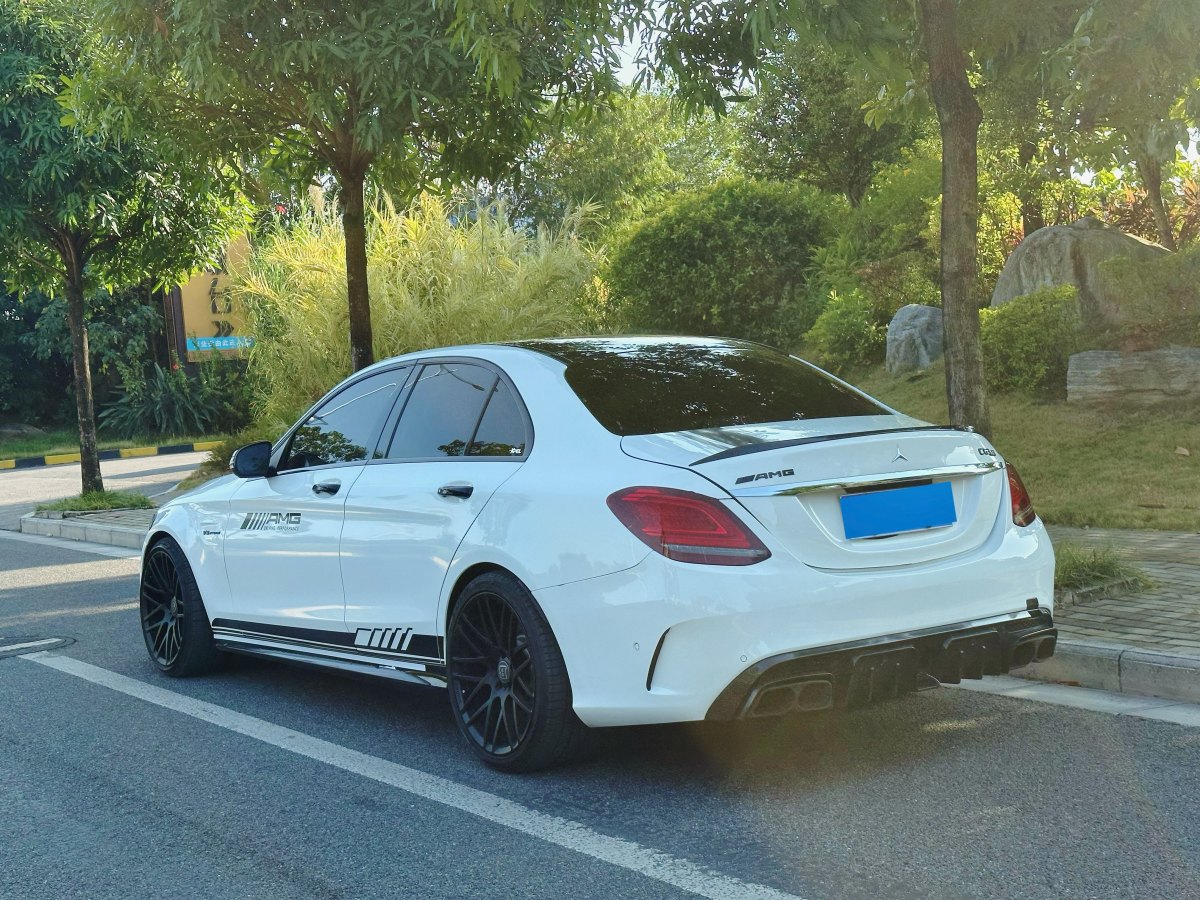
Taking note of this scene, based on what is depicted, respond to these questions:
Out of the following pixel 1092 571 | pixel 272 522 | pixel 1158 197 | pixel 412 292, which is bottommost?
pixel 1092 571

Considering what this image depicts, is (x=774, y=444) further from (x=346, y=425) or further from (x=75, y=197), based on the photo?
(x=75, y=197)

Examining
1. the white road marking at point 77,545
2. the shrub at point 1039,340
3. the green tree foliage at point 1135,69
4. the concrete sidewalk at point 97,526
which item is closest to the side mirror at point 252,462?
the green tree foliage at point 1135,69

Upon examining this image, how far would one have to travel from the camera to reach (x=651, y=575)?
156 inches

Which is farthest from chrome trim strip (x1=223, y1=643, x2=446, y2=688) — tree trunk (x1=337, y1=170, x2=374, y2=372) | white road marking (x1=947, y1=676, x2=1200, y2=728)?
tree trunk (x1=337, y1=170, x2=374, y2=372)

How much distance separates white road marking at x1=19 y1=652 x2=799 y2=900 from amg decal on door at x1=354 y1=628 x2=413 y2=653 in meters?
0.40

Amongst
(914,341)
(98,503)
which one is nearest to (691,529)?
(914,341)

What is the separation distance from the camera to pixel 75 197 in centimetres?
1391

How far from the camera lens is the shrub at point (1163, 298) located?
12.0 metres

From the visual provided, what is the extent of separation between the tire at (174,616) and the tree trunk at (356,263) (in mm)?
4289

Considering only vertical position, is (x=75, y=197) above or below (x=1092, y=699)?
above

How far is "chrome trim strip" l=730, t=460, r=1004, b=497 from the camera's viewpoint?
13.0 feet

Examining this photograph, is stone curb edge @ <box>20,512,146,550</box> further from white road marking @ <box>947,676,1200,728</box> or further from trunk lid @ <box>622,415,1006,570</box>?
trunk lid @ <box>622,415,1006,570</box>

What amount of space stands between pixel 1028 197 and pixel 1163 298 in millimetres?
7162

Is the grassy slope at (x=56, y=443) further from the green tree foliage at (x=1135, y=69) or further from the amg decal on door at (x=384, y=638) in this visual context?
the amg decal on door at (x=384, y=638)
